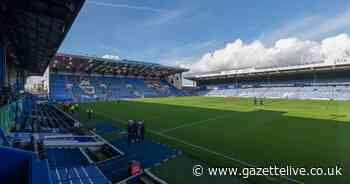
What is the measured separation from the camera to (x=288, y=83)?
64.9 metres

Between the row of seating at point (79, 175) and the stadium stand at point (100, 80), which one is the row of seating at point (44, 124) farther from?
the stadium stand at point (100, 80)

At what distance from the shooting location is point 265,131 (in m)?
13.5

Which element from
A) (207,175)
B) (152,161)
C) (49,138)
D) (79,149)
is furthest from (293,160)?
Result: (49,138)

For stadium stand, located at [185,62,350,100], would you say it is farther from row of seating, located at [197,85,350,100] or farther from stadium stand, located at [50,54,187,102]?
stadium stand, located at [50,54,187,102]

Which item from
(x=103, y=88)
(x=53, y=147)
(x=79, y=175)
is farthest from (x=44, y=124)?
(x=103, y=88)

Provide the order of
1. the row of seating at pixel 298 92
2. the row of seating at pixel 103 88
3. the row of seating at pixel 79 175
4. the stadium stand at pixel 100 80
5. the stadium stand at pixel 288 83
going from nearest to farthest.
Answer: the row of seating at pixel 79 175, the row of seating at pixel 298 92, the stadium stand at pixel 288 83, the stadium stand at pixel 100 80, the row of seating at pixel 103 88

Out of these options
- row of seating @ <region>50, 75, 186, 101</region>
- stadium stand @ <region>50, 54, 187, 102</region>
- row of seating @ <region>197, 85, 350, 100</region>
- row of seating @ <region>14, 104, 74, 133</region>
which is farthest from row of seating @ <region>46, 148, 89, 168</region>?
row of seating @ <region>197, 85, 350, 100</region>

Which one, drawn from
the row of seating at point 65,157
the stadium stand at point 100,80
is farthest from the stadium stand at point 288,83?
the row of seating at point 65,157

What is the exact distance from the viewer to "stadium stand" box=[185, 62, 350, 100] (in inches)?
2084

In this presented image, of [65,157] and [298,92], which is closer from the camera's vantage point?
[65,157]

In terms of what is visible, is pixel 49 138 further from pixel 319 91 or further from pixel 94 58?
pixel 319 91

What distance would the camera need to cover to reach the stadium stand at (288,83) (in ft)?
174

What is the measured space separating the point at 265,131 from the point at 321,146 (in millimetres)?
3628

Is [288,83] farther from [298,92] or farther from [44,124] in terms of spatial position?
[44,124]
